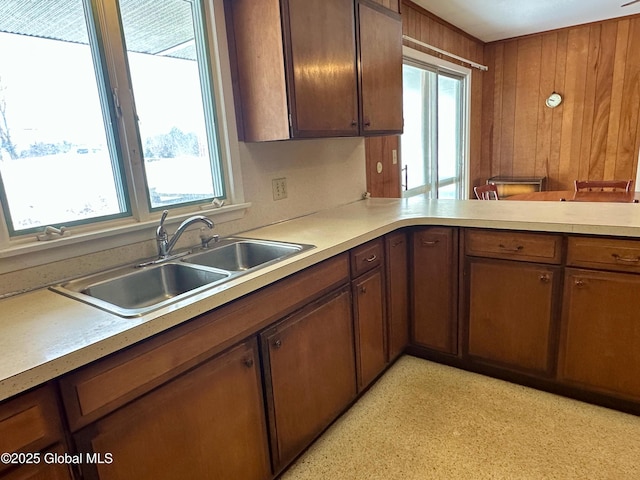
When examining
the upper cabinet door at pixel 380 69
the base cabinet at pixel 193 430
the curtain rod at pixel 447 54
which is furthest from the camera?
the curtain rod at pixel 447 54

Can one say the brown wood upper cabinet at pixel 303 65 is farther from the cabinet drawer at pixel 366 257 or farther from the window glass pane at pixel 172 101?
the cabinet drawer at pixel 366 257

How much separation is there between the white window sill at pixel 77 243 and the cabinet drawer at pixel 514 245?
134cm

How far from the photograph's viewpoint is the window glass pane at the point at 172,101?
5.49 feet

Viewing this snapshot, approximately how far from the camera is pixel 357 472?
1.62 metres

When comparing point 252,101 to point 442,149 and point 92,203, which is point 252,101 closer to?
point 92,203

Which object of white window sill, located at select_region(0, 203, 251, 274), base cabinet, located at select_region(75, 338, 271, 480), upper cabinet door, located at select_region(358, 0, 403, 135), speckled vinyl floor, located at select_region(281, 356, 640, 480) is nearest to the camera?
base cabinet, located at select_region(75, 338, 271, 480)

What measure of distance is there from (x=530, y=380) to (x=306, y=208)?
1.53 meters

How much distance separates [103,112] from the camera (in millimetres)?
1563

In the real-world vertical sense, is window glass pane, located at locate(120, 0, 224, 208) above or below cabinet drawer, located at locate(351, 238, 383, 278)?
above

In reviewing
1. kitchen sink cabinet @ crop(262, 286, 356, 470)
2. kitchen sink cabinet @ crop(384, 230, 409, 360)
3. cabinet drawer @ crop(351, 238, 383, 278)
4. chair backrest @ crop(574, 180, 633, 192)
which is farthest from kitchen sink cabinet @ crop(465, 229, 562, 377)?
chair backrest @ crop(574, 180, 633, 192)

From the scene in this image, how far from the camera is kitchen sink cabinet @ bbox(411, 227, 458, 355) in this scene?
7.04 ft

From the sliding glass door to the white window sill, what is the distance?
97.5 inches

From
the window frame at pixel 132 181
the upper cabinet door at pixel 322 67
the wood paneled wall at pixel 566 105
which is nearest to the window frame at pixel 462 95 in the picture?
the wood paneled wall at pixel 566 105

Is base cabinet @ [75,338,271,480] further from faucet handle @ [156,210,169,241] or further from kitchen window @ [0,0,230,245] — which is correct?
kitchen window @ [0,0,230,245]
